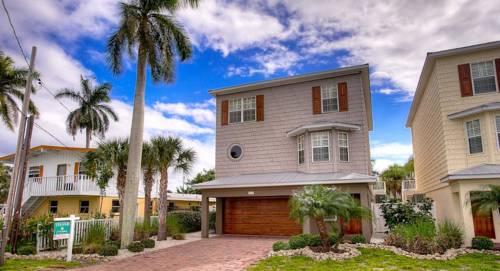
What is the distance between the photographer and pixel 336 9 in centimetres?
1419

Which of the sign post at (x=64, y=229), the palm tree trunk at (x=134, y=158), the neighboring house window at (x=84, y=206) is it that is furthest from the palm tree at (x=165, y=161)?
the neighboring house window at (x=84, y=206)

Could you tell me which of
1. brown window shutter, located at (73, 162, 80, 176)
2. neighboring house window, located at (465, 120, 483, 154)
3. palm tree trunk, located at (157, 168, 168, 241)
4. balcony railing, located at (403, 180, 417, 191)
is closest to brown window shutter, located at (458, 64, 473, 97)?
neighboring house window, located at (465, 120, 483, 154)

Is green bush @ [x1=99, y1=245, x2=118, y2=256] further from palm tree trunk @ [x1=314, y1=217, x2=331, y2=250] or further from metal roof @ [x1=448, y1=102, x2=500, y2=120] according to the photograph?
metal roof @ [x1=448, y1=102, x2=500, y2=120]

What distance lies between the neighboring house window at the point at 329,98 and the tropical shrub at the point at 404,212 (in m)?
5.66

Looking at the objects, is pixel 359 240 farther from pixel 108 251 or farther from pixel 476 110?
pixel 108 251

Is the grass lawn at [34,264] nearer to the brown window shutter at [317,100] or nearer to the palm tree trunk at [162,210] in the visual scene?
the palm tree trunk at [162,210]

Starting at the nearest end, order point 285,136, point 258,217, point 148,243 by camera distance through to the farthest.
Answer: point 148,243
point 258,217
point 285,136

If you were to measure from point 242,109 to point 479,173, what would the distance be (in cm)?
1207

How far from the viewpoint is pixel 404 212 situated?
14312mm

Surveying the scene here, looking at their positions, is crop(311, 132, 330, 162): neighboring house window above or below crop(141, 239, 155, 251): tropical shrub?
above

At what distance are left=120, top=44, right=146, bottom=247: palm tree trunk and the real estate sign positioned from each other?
2.33 metres

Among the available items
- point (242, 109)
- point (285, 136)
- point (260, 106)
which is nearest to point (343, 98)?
point (285, 136)

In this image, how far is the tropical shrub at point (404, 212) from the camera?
1419 cm

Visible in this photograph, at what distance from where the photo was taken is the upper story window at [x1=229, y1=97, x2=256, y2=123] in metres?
19.9
